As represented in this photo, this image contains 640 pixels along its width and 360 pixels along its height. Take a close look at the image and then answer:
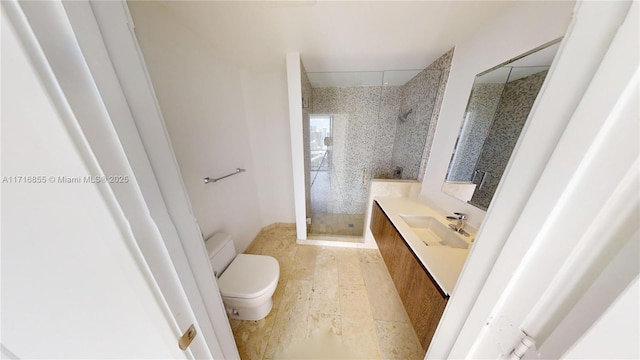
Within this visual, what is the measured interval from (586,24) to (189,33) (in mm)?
1868

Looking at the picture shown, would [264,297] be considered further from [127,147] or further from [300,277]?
[127,147]

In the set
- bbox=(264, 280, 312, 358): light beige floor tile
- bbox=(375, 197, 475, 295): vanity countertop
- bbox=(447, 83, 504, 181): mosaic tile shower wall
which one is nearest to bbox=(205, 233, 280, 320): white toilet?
bbox=(264, 280, 312, 358): light beige floor tile

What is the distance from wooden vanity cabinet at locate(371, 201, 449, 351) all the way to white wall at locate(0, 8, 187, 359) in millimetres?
1061

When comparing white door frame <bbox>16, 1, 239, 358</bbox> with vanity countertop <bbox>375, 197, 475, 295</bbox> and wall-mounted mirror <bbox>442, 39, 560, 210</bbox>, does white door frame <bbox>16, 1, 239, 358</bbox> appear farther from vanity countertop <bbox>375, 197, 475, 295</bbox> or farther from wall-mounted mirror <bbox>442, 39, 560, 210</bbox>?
wall-mounted mirror <bbox>442, 39, 560, 210</bbox>

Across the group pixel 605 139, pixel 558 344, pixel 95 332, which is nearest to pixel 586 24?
pixel 605 139

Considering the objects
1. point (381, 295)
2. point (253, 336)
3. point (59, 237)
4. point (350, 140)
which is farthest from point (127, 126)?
point (350, 140)

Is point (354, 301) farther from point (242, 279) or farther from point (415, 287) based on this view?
point (242, 279)

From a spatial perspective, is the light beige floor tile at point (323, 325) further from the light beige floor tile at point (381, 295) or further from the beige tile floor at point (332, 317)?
the light beige floor tile at point (381, 295)

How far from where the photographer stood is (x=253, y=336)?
4.02 ft

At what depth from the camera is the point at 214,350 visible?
601mm

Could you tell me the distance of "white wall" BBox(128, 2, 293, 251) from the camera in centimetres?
105

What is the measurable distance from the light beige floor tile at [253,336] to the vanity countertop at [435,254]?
4.03 ft

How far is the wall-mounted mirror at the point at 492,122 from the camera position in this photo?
89 centimetres

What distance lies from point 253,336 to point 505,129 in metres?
2.22
